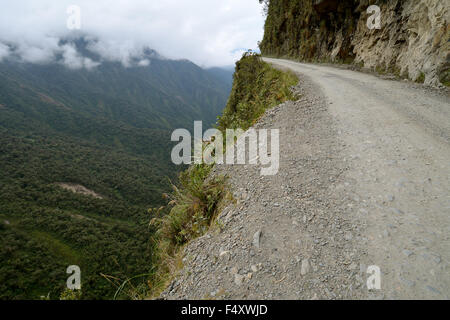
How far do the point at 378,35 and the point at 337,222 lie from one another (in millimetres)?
15572

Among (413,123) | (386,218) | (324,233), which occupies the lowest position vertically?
(324,233)

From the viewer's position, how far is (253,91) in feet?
38.8

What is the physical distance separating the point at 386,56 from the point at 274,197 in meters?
13.6

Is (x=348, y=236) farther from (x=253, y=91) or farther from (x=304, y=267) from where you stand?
(x=253, y=91)

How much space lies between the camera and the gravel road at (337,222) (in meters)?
2.31

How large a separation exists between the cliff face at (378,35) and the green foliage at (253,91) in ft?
17.4

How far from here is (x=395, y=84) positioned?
30.6ft

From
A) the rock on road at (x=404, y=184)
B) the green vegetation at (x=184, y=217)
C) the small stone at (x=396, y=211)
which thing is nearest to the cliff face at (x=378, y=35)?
the rock on road at (x=404, y=184)

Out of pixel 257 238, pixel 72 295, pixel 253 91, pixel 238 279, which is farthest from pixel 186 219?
pixel 253 91

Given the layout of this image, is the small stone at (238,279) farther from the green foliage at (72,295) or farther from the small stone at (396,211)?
the green foliage at (72,295)

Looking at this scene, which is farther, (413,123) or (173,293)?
(413,123)

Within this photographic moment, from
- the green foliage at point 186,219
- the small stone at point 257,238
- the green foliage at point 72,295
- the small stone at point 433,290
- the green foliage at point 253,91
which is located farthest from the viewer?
the green foliage at point 253,91
